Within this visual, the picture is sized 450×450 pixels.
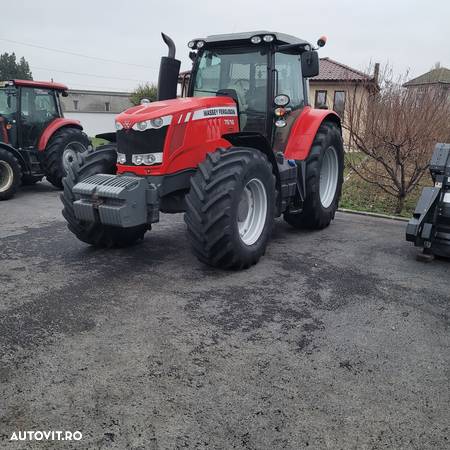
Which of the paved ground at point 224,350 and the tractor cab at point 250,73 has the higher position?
the tractor cab at point 250,73

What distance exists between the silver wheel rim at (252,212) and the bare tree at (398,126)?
404 centimetres

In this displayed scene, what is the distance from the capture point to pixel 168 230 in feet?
20.5

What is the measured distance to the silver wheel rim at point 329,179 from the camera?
6.62 meters

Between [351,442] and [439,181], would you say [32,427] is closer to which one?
[351,442]

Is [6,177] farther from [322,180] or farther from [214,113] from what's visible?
[322,180]

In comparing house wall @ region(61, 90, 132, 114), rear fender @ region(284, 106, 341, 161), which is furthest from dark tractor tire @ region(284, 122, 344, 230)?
house wall @ region(61, 90, 132, 114)

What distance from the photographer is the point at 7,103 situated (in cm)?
902

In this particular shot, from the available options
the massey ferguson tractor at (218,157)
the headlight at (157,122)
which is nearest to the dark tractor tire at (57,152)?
the massey ferguson tractor at (218,157)

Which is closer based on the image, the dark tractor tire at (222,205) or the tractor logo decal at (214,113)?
the dark tractor tire at (222,205)

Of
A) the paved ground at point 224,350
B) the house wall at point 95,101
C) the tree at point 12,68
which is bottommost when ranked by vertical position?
the paved ground at point 224,350

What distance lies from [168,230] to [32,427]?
4.11 m

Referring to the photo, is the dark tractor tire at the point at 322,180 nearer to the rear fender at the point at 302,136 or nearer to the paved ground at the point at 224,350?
the rear fender at the point at 302,136

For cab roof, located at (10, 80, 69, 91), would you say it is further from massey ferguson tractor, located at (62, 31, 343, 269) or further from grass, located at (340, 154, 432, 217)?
grass, located at (340, 154, 432, 217)

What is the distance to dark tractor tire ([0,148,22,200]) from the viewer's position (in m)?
8.33
